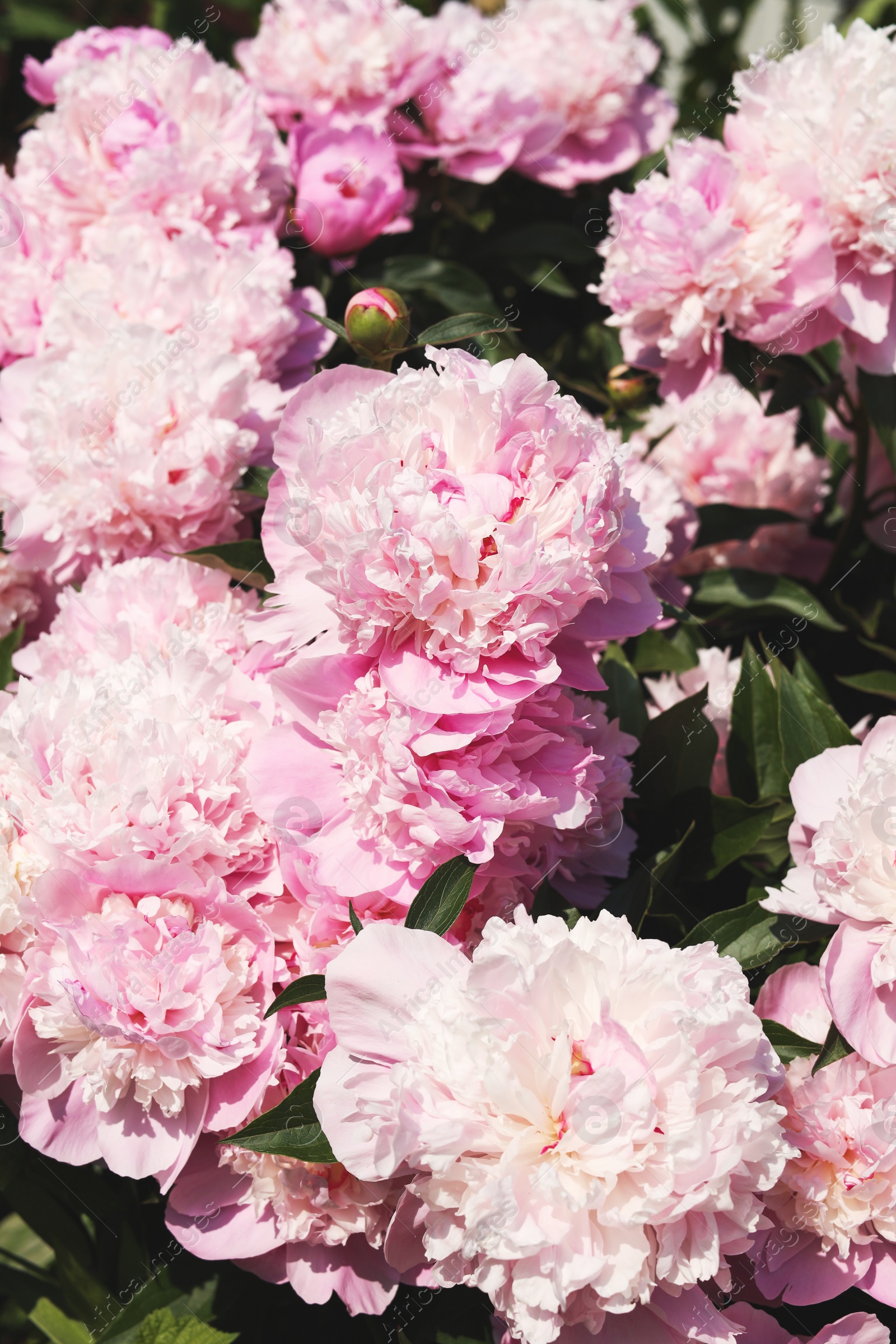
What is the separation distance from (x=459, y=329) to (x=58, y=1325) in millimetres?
946

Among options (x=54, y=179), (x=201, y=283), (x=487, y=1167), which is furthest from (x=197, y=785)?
(x=54, y=179)

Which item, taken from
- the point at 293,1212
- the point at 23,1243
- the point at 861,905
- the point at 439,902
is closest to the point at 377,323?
the point at 439,902

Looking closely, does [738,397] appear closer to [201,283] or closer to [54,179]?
[201,283]

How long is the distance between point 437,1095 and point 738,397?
111 centimetres

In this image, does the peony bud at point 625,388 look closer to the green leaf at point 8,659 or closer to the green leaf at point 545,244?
the green leaf at point 545,244

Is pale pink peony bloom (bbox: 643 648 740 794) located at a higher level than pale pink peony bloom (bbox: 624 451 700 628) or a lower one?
lower

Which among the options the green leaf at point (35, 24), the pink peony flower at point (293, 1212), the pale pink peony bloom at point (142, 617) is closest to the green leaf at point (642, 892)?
the pink peony flower at point (293, 1212)

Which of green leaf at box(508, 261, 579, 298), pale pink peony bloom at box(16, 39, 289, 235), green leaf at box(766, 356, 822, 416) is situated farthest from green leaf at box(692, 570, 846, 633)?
pale pink peony bloom at box(16, 39, 289, 235)

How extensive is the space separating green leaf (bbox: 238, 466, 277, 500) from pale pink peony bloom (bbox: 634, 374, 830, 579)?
563mm

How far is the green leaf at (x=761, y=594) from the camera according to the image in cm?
121

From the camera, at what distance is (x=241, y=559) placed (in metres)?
0.91

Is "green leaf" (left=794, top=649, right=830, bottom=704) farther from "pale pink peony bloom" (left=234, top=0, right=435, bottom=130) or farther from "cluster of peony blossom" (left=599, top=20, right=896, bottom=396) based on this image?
"pale pink peony bloom" (left=234, top=0, right=435, bottom=130)

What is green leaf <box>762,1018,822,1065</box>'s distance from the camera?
730 millimetres

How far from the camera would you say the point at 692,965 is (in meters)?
0.62
